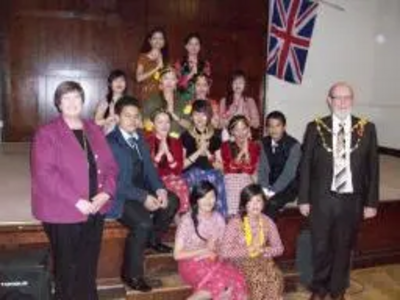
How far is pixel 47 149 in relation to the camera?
3.16m

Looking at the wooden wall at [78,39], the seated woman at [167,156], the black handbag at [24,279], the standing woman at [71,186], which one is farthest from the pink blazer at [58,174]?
the wooden wall at [78,39]

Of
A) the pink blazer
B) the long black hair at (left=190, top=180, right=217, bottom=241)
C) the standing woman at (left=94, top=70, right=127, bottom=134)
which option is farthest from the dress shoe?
the standing woman at (left=94, top=70, right=127, bottom=134)

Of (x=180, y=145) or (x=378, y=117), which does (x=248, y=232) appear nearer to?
(x=180, y=145)

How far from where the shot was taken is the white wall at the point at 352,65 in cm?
798

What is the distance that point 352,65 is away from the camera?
8.28m

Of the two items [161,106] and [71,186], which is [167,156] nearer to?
[161,106]

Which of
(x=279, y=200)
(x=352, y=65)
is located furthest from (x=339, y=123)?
(x=352, y=65)

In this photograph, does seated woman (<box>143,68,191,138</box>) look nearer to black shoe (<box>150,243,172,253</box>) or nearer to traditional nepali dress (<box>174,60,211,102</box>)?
traditional nepali dress (<box>174,60,211,102</box>)

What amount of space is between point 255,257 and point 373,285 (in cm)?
129

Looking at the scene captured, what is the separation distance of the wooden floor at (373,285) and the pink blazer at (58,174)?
1954 mm

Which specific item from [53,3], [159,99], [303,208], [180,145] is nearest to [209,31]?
[53,3]

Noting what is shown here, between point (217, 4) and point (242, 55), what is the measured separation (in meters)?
0.76

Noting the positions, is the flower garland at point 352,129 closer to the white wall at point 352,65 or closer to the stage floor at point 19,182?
the stage floor at point 19,182

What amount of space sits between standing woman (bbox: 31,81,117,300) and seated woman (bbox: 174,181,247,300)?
23.3 inches
